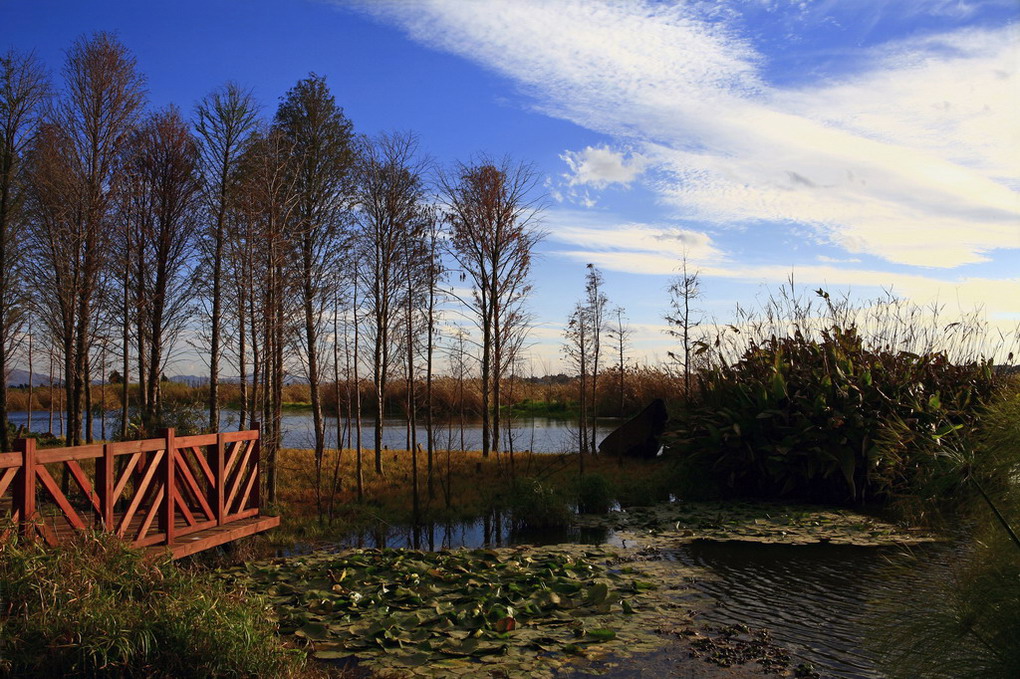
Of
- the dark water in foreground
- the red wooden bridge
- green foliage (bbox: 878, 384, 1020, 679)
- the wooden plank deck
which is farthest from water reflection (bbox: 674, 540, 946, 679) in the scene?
→ the red wooden bridge

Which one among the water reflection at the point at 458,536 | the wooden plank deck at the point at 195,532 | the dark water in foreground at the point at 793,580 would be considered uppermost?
the wooden plank deck at the point at 195,532

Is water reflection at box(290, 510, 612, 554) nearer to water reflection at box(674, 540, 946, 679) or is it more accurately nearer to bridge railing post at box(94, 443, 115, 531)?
water reflection at box(674, 540, 946, 679)

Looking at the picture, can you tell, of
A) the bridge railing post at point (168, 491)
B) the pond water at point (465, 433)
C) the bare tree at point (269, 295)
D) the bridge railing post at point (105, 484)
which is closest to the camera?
the bridge railing post at point (105, 484)

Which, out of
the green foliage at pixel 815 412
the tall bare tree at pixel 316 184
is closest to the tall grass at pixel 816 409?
the green foliage at pixel 815 412

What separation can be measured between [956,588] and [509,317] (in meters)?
13.5

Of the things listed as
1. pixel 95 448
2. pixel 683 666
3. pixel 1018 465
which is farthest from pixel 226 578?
pixel 1018 465

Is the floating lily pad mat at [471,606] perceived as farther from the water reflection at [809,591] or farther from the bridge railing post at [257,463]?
the bridge railing post at [257,463]

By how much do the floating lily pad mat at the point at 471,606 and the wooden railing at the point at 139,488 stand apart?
0.89 m

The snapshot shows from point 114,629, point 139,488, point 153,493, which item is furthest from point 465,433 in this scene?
point 114,629

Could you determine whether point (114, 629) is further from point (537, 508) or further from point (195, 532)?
point (537, 508)

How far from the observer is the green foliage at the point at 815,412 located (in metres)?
10.8

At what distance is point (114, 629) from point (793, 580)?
5763mm

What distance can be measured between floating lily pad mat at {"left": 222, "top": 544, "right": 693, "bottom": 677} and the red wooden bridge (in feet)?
2.51

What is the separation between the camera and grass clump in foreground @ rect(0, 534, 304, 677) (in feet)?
12.8
